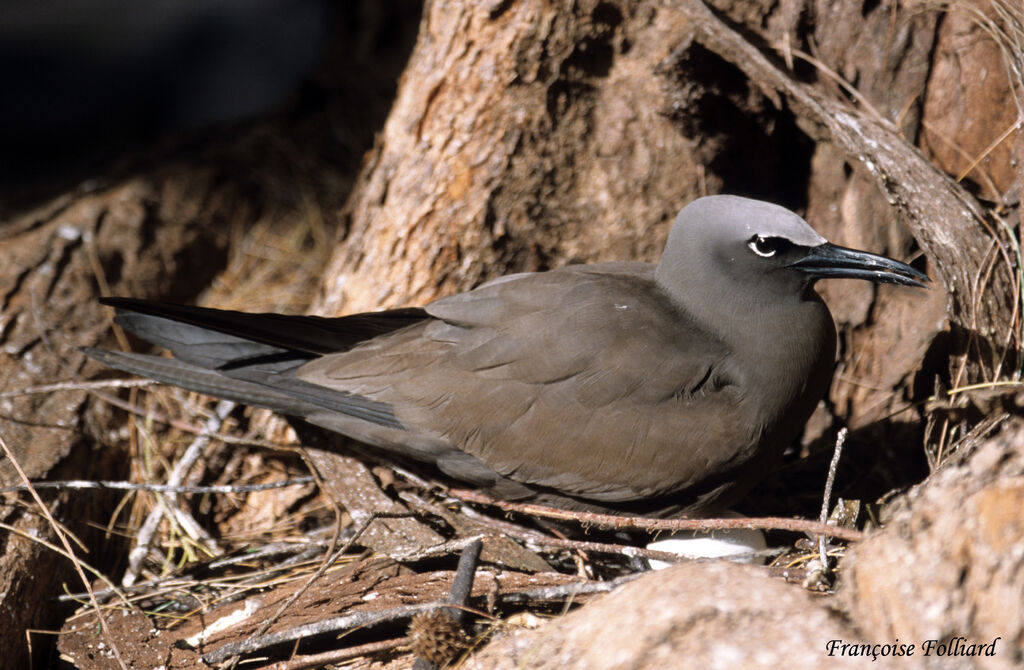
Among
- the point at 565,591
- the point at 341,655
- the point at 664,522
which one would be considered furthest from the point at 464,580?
the point at 664,522

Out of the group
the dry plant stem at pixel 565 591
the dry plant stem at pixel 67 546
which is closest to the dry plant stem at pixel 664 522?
the dry plant stem at pixel 565 591

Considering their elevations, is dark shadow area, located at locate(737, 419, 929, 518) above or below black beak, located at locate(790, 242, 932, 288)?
below

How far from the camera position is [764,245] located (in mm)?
2984

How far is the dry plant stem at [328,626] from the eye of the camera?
8.60 feet

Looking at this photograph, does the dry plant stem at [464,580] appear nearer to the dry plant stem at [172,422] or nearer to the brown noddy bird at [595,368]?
the brown noddy bird at [595,368]

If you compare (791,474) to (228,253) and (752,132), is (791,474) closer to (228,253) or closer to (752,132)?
(752,132)

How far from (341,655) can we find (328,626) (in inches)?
3.8

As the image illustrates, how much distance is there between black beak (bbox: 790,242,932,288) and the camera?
9.56ft

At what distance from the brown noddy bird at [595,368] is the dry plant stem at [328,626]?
2.00 ft

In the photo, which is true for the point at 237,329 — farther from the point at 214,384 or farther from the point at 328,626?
the point at 328,626

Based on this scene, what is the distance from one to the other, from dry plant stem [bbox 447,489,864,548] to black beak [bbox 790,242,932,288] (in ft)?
2.70

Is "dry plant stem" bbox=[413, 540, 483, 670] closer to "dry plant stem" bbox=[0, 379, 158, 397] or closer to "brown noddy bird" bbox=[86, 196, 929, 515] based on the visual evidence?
"brown noddy bird" bbox=[86, 196, 929, 515]

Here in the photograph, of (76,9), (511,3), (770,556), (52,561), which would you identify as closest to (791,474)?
(770,556)

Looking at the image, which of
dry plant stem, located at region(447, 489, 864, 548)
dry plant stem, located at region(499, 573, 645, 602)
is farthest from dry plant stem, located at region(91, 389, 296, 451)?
dry plant stem, located at region(499, 573, 645, 602)
